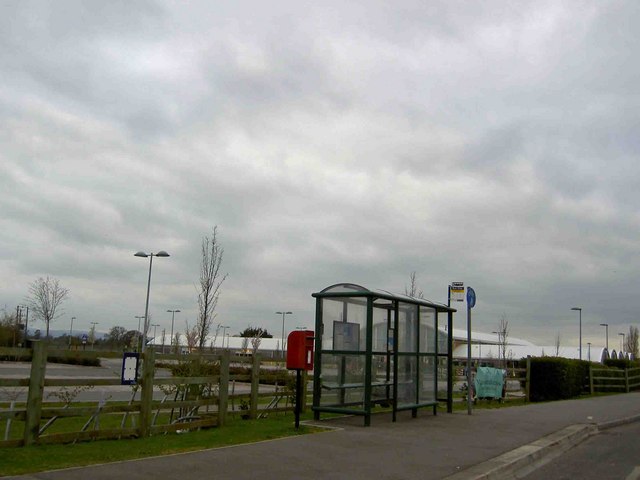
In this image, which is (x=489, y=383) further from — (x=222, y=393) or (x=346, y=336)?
(x=222, y=393)

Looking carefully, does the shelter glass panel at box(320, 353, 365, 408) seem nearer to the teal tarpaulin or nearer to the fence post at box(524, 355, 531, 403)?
the teal tarpaulin

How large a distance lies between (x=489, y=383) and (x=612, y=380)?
546 inches

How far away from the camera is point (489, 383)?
22.3 meters

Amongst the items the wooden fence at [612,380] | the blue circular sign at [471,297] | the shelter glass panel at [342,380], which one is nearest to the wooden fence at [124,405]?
the shelter glass panel at [342,380]

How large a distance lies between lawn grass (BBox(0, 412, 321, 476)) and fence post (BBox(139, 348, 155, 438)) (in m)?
0.23

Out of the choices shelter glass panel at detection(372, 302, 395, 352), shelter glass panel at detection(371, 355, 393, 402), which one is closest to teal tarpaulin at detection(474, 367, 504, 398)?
shelter glass panel at detection(371, 355, 393, 402)

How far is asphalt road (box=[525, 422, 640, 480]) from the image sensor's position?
29.8 ft

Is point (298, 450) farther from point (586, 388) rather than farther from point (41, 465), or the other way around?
point (586, 388)

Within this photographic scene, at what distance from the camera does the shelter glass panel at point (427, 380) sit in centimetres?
1534

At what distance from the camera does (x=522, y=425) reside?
1455 centimetres

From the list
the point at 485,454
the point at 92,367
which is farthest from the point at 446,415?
the point at 92,367

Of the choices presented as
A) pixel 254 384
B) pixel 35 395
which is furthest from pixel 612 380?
pixel 35 395

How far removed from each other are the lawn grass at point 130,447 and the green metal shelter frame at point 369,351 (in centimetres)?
128

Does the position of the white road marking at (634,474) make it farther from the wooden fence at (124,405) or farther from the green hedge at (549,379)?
the green hedge at (549,379)
